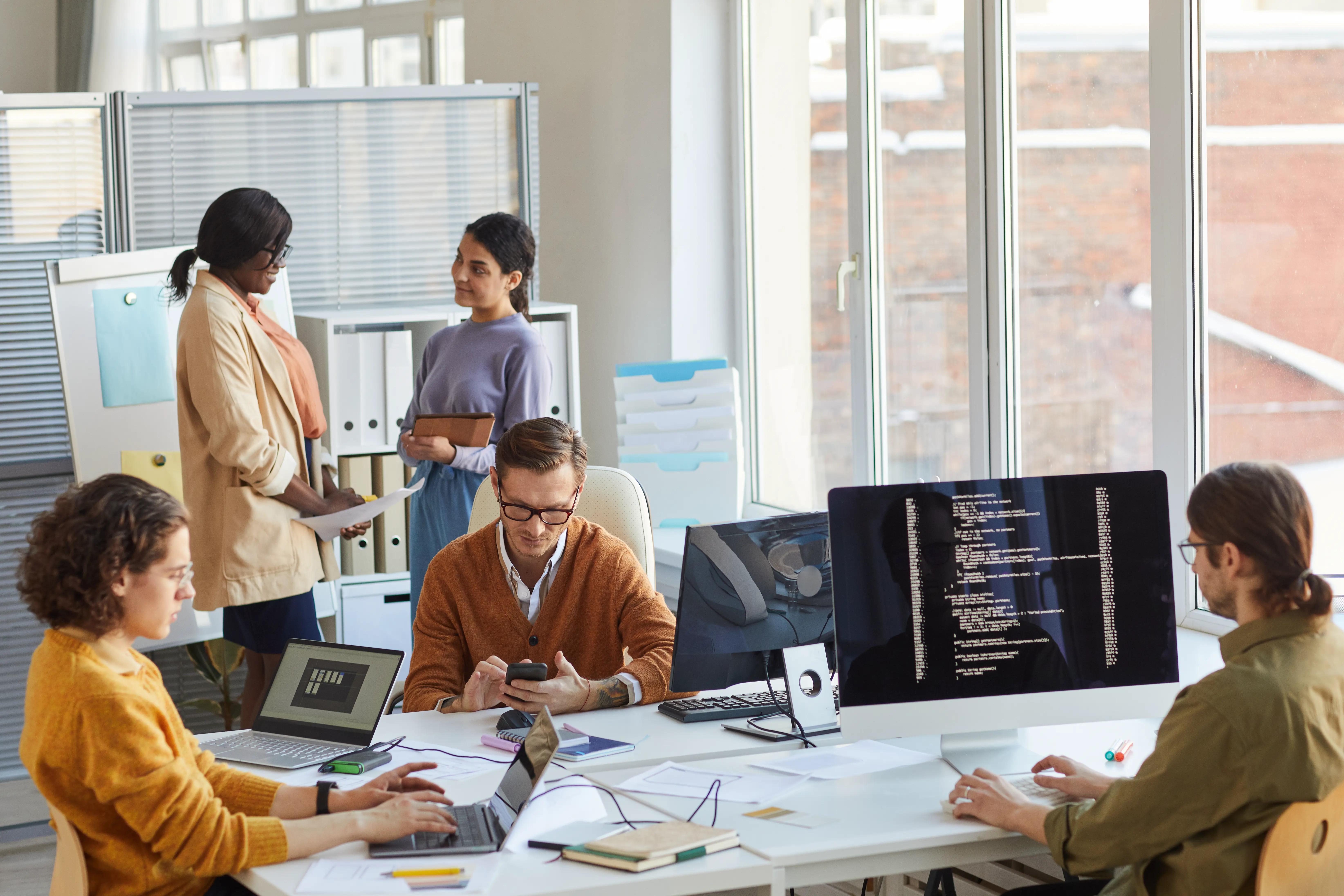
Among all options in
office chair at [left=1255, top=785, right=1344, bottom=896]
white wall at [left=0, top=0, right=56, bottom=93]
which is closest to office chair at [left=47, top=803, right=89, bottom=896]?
office chair at [left=1255, top=785, right=1344, bottom=896]

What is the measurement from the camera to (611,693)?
244 cm

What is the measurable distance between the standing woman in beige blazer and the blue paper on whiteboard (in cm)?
51

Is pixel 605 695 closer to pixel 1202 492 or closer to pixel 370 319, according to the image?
pixel 1202 492

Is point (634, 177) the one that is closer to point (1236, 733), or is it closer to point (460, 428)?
point (460, 428)

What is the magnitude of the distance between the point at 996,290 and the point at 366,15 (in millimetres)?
3612

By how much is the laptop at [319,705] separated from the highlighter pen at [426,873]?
18.9 inches

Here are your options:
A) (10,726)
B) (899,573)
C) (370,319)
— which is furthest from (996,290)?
(10,726)

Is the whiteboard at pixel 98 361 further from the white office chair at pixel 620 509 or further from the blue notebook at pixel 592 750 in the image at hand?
the blue notebook at pixel 592 750

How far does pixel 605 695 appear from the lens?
2.43 meters

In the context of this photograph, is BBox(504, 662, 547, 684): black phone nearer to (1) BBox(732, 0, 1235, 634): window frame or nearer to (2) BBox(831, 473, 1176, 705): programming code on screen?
(2) BBox(831, 473, 1176, 705): programming code on screen

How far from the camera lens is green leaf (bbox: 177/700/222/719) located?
4.16 meters

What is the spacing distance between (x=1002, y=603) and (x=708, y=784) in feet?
1.70

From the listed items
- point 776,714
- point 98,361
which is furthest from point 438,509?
point 776,714

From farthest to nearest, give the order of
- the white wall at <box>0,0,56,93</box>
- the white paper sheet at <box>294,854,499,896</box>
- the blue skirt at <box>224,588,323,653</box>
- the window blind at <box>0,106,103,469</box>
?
the white wall at <box>0,0,56,93</box> → the window blind at <box>0,106,103,469</box> → the blue skirt at <box>224,588,323,653</box> → the white paper sheet at <box>294,854,499,896</box>
